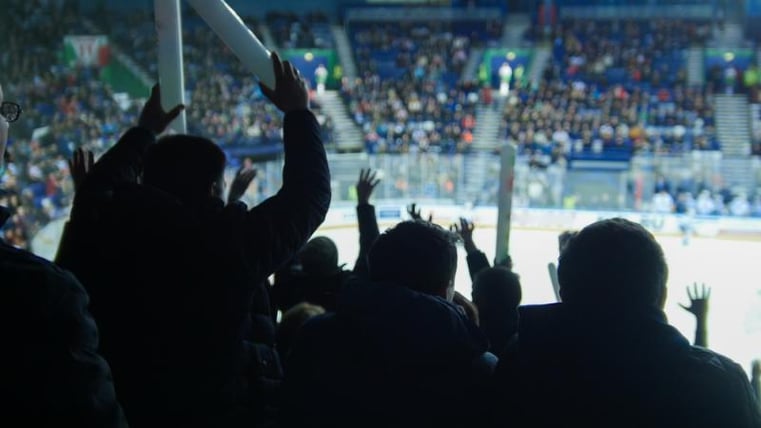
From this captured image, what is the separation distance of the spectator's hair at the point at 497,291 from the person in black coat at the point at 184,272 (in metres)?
0.57

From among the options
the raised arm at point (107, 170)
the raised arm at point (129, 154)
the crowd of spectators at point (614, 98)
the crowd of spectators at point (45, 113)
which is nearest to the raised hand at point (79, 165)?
the raised arm at point (107, 170)

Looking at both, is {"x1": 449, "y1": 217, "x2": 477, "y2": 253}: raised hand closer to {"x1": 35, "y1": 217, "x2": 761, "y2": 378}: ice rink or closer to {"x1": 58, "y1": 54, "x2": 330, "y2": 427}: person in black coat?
{"x1": 58, "y1": 54, "x2": 330, "y2": 427}: person in black coat

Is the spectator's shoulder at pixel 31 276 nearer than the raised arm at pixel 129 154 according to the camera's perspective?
Yes

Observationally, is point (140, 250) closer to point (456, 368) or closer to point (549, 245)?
point (456, 368)

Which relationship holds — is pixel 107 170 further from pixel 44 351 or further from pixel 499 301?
pixel 499 301

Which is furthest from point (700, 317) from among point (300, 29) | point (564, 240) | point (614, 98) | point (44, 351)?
point (300, 29)

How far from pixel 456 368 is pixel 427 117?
44.7 ft

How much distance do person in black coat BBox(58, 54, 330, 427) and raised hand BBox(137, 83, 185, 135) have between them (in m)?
0.32

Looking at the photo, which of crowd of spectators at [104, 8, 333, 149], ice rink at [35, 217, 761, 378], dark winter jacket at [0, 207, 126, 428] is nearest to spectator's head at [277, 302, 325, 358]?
dark winter jacket at [0, 207, 126, 428]

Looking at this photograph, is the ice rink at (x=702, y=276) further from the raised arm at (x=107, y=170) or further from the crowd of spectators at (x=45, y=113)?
the raised arm at (x=107, y=170)

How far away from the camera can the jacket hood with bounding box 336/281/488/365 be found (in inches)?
41.7

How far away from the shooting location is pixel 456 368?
106 cm

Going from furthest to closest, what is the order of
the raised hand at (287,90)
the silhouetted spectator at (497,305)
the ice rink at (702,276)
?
the ice rink at (702,276) → the silhouetted spectator at (497,305) → the raised hand at (287,90)

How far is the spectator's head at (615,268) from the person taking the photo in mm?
1061
